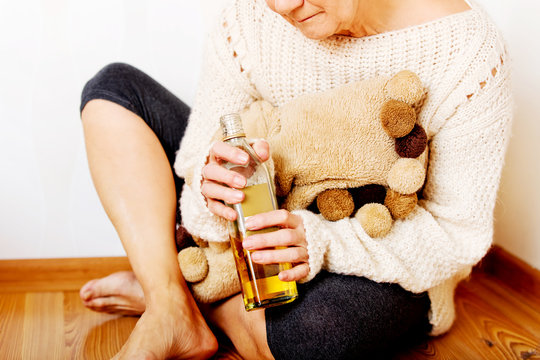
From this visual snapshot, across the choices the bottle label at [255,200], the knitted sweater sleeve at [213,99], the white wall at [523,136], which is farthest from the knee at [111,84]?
the white wall at [523,136]

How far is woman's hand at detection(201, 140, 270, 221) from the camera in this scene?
78 centimetres

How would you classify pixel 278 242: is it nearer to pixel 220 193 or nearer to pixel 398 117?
pixel 220 193

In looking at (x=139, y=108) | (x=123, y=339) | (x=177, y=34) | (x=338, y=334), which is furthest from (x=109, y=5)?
(x=338, y=334)

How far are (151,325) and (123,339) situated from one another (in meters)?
0.31

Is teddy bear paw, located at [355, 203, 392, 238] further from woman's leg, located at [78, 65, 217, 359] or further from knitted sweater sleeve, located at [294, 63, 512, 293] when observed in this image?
woman's leg, located at [78, 65, 217, 359]

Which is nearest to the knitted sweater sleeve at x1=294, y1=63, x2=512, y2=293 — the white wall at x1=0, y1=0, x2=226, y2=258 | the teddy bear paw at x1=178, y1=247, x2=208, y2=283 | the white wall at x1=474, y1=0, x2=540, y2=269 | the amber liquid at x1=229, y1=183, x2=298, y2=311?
the amber liquid at x1=229, y1=183, x2=298, y2=311

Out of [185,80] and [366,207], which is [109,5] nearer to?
[185,80]

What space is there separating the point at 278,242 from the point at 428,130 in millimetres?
398

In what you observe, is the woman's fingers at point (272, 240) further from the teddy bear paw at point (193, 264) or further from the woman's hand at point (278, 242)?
the teddy bear paw at point (193, 264)

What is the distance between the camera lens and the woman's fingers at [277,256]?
Answer: 30.9 inches

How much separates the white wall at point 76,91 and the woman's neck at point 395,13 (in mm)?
426

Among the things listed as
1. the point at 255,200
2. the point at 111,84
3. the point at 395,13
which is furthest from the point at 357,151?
the point at 111,84

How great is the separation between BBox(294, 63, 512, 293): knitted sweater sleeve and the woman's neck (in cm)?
17

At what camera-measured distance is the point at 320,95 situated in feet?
3.02
